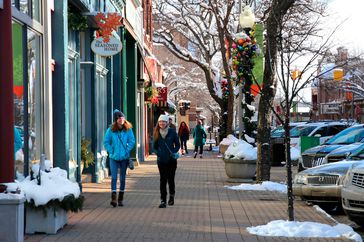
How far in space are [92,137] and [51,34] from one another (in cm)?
544

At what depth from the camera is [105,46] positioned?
52.8ft

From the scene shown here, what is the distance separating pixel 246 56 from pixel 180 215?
36.1 feet

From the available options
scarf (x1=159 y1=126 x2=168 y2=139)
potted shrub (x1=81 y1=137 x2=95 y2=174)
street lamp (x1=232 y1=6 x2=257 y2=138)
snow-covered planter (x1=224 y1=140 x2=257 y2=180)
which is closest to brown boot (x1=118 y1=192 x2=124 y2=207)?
scarf (x1=159 y1=126 x2=168 y2=139)

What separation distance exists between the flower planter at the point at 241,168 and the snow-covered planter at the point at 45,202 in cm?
943

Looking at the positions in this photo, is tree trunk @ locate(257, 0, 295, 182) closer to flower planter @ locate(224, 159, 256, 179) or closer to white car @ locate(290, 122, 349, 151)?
flower planter @ locate(224, 159, 256, 179)

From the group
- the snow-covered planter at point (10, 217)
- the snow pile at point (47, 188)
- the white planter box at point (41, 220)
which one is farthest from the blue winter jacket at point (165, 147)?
the snow-covered planter at point (10, 217)

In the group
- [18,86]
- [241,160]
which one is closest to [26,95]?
[18,86]

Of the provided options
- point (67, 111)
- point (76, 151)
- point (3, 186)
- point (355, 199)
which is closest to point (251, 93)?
point (76, 151)

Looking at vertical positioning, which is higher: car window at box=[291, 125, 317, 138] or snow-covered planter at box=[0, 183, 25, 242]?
car window at box=[291, 125, 317, 138]

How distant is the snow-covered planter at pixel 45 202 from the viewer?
9.06m

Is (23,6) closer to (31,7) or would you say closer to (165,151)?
(31,7)

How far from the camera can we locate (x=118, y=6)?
70.6ft

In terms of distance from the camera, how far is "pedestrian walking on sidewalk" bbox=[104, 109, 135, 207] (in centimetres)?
1270

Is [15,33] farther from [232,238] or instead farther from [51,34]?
[232,238]
